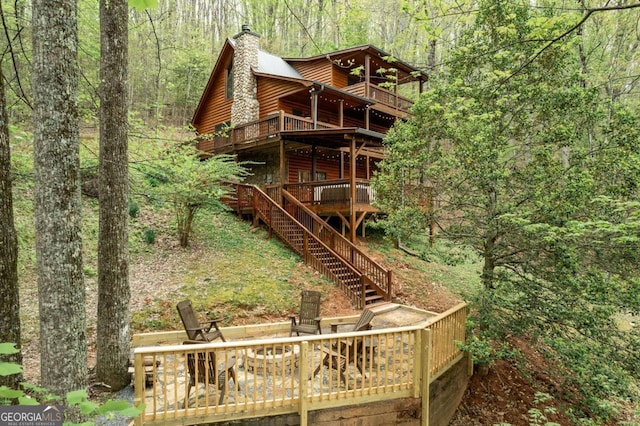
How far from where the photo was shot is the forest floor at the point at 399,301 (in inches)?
262

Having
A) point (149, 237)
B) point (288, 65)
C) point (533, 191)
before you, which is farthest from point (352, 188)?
point (288, 65)

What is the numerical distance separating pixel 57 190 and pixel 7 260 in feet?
2.43

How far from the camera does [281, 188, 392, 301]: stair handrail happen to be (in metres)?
10.1

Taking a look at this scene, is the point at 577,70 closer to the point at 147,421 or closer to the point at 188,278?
the point at 147,421

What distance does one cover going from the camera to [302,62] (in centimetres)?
1997

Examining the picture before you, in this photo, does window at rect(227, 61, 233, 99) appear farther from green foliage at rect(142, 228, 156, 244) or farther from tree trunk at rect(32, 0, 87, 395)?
tree trunk at rect(32, 0, 87, 395)

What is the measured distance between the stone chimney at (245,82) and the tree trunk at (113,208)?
40.5ft

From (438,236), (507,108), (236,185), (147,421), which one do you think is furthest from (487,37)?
(236,185)

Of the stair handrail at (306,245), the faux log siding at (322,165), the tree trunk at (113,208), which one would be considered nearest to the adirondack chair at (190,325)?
the tree trunk at (113,208)

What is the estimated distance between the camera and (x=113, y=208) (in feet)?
18.3

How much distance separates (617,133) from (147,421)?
8.64 metres

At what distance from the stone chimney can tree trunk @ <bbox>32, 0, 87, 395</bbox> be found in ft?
48.9

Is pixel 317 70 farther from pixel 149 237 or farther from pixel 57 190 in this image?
pixel 57 190

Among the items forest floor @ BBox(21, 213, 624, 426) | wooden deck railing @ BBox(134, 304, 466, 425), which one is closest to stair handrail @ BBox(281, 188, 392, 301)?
forest floor @ BBox(21, 213, 624, 426)
